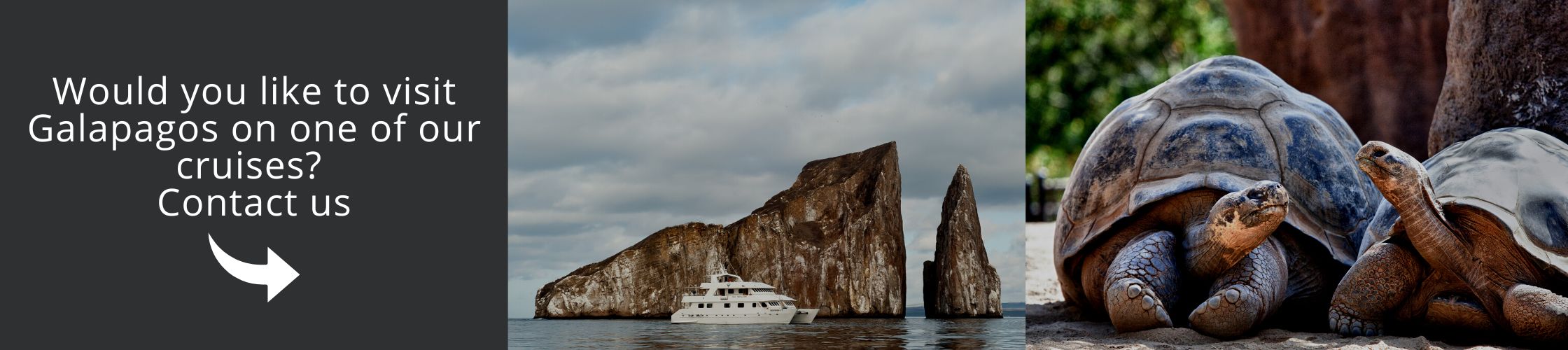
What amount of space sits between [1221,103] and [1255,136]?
0.27 metres

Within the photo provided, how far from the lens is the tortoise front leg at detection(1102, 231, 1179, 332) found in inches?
128

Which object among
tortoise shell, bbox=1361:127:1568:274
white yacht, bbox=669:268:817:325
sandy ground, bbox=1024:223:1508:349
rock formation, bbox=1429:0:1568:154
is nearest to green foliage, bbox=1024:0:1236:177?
white yacht, bbox=669:268:817:325

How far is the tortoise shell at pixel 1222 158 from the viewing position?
373 cm

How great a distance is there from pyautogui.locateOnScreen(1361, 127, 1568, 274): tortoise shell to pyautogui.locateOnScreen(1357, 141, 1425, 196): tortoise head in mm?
252

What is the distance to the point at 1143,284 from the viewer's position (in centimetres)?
Result: 331

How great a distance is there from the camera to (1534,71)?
12.8ft

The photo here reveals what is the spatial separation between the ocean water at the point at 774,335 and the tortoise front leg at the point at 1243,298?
6.67 metres

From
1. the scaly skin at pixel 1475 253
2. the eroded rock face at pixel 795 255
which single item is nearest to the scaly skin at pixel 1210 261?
the scaly skin at pixel 1475 253

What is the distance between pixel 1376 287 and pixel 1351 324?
4.9 inches

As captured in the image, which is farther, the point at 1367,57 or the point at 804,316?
the point at 804,316

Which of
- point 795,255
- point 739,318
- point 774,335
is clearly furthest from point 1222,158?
point 795,255

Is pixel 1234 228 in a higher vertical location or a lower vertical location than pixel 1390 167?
lower
